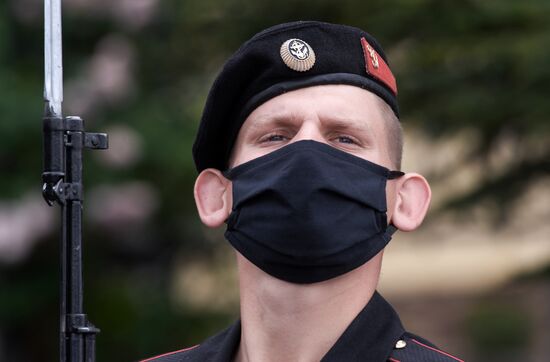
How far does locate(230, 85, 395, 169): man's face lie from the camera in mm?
3184

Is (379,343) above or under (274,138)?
under

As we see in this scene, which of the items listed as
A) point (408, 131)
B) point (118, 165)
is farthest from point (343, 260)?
point (118, 165)

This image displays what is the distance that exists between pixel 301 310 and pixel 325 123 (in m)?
0.44

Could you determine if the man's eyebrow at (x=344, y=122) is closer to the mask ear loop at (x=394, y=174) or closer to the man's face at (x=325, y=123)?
the man's face at (x=325, y=123)

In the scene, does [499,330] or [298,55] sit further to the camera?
[499,330]

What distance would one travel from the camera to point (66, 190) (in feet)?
10.9

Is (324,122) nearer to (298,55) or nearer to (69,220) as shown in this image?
(298,55)

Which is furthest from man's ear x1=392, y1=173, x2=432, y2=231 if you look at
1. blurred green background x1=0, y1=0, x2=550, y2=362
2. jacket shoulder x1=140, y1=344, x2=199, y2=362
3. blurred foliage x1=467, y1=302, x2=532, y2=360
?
blurred foliage x1=467, y1=302, x2=532, y2=360

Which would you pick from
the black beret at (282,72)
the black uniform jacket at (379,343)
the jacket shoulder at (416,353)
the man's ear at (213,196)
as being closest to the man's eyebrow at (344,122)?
the black beret at (282,72)

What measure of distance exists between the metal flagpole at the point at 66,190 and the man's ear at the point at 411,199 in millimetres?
779

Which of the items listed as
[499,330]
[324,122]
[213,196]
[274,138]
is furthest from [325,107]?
[499,330]

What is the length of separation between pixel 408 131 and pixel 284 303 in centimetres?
445

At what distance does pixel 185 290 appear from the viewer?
10586 millimetres

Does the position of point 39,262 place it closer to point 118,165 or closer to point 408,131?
point 118,165
